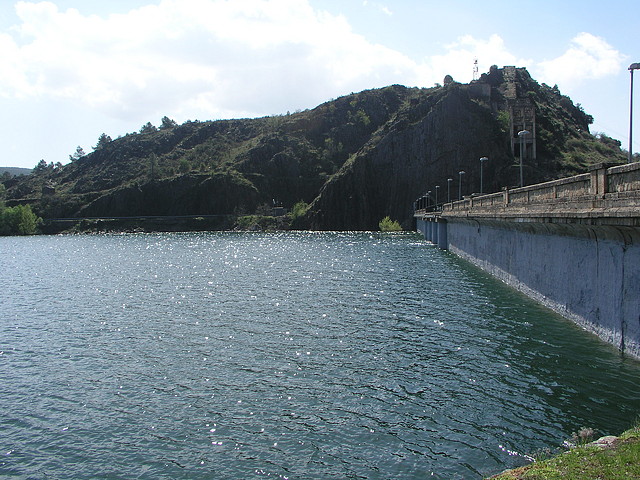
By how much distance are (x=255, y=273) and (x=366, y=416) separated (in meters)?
39.1

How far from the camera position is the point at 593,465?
9609 mm

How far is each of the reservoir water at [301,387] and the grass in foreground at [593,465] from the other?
6.25 ft

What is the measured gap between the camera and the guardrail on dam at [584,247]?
1878cm

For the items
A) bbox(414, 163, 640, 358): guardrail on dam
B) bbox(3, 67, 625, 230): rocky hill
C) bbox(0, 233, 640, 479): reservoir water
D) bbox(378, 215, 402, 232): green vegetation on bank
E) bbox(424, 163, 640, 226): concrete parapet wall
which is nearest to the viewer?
bbox(0, 233, 640, 479): reservoir water

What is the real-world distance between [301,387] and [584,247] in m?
15.0

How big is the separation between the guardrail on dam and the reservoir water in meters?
1.28

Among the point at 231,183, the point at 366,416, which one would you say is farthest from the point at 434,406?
the point at 231,183

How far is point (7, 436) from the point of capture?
14.9 m

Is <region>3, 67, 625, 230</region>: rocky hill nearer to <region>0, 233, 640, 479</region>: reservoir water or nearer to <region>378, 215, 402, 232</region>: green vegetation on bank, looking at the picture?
<region>378, 215, 402, 232</region>: green vegetation on bank

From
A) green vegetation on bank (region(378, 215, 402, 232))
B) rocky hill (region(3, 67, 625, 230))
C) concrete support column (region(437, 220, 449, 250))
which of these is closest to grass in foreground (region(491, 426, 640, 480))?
concrete support column (region(437, 220, 449, 250))

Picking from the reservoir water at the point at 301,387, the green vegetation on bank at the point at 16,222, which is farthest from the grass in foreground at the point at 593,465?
the green vegetation on bank at the point at 16,222

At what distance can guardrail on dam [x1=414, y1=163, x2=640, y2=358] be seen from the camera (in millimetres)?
18781

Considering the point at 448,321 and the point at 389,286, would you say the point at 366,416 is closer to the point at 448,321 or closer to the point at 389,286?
the point at 448,321

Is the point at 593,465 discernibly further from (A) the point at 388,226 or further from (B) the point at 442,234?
(A) the point at 388,226
